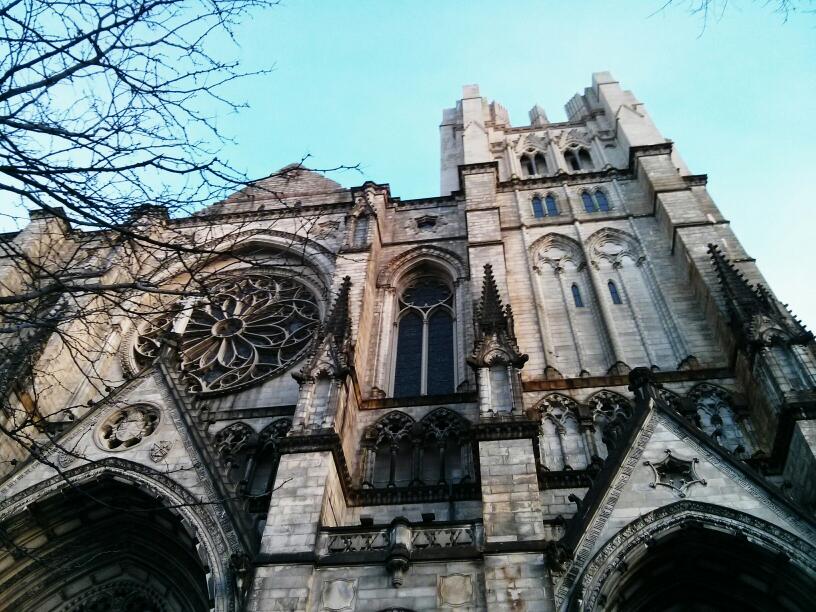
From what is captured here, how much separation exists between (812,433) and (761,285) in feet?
13.7

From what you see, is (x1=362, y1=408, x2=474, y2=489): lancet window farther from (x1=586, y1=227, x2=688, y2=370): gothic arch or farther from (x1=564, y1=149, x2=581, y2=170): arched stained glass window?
(x1=564, y1=149, x2=581, y2=170): arched stained glass window

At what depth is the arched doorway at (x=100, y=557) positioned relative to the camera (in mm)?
10508

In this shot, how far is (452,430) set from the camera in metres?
12.2

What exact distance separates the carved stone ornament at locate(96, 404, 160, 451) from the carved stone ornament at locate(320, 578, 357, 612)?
15.0 feet

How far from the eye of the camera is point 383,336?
15531 millimetres

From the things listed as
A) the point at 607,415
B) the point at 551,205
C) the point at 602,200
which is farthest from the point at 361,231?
the point at 607,415

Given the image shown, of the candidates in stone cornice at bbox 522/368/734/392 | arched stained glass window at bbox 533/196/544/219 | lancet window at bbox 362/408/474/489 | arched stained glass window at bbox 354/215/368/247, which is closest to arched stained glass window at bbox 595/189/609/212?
arched stained glass window at bbox 533/196/544/219

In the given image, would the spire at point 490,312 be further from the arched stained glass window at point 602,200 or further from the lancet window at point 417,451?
the arched stained glass window at point 602,200

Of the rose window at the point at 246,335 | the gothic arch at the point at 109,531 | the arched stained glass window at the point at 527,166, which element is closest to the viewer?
the gothic arch at the point at 109,531

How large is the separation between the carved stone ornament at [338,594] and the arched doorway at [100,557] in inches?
113

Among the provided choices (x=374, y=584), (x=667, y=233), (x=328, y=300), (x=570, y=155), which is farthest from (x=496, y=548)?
(x=570, y=155)

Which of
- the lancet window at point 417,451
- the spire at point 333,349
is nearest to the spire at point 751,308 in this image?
the lancet window at point 417,451

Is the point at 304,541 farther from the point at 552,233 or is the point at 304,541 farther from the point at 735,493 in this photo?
the point at 552,233

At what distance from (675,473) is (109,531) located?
354 inches
